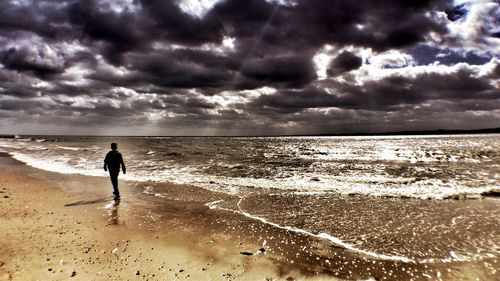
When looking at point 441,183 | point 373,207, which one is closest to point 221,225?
point 373,207

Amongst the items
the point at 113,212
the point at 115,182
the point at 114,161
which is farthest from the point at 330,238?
the point at 114,161

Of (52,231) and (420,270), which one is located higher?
(52,231)

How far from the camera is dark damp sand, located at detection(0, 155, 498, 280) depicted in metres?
5.66

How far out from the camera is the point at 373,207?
1132 cm

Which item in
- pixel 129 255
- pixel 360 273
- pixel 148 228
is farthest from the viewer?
pixel 148 228

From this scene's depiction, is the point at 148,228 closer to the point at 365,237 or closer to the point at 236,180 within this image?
the point at 365,237

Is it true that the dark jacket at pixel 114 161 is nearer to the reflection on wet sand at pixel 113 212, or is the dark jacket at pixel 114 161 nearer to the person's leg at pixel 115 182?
the person's leg at pixel 115 182

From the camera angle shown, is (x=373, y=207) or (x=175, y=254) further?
(x=373, y=207)

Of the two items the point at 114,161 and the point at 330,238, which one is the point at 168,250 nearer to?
the point at 330,238

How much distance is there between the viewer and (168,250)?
6.69 m

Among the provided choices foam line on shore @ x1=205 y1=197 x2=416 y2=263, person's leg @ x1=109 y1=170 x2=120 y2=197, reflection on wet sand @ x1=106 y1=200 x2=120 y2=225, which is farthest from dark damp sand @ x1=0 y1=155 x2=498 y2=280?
person's leg @ x1=109 y1=170 x2=120 y2=197

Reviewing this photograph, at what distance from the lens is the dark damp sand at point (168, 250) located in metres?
5.66

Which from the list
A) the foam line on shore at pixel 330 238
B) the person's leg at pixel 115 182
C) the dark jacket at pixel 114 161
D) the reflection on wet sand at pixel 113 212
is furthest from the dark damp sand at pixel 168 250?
the dark jacket at pixel 114 161

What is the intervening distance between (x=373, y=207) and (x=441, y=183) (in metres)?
9.47
